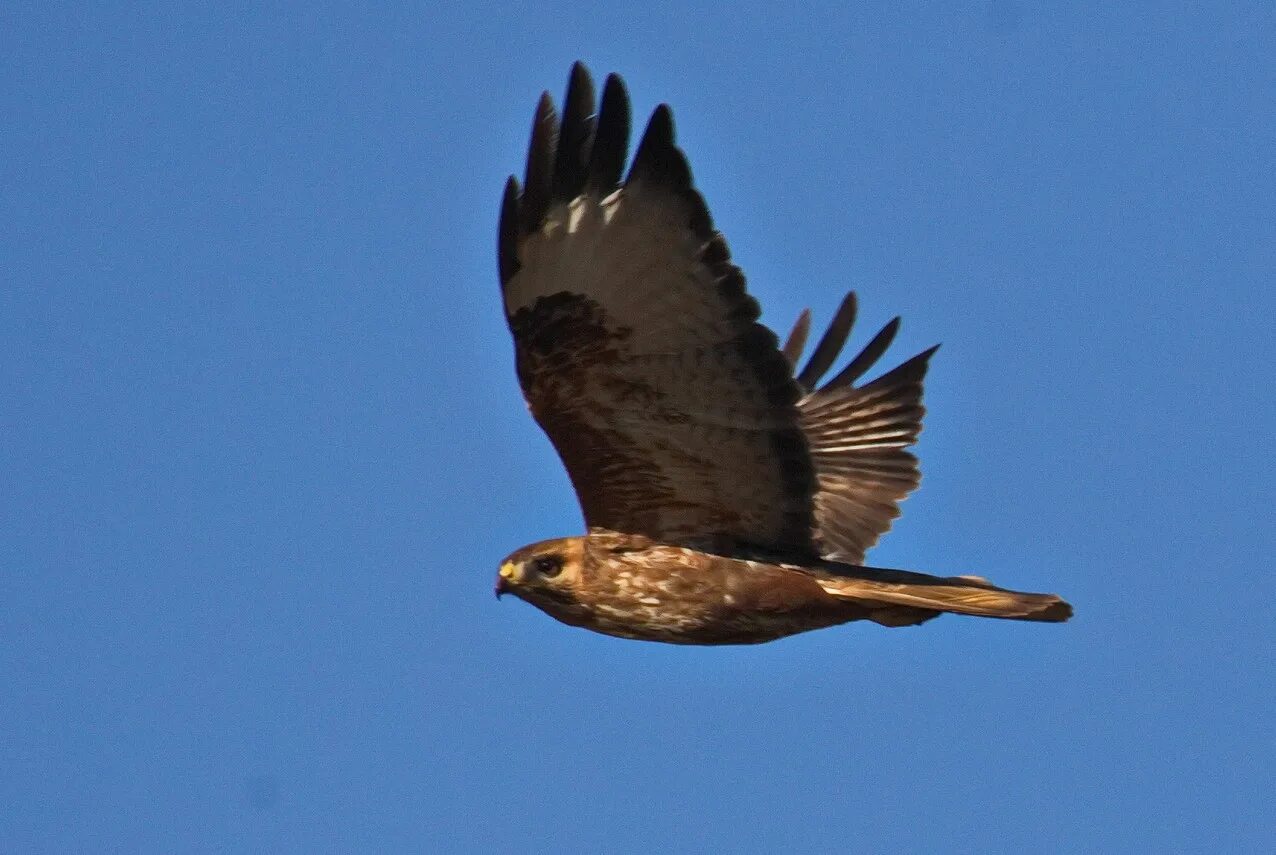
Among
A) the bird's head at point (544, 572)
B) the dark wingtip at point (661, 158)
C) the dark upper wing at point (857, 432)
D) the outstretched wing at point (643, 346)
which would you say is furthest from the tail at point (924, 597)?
the dark wingtip at point (661, 158)

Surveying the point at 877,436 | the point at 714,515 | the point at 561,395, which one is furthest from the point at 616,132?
the point at 877,436

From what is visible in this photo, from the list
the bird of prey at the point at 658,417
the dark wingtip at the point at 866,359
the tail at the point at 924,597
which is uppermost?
the dark wingtip at the point at 866,359

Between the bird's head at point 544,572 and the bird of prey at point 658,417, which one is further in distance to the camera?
the bird's head at point 544,572

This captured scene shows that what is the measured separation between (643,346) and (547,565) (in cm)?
122

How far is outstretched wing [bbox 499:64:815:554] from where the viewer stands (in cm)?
898

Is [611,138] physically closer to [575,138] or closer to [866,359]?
[575,138]

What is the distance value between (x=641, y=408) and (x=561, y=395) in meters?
0.39

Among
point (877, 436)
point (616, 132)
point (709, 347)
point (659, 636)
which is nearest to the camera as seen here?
point (616, 132)

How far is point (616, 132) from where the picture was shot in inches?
349

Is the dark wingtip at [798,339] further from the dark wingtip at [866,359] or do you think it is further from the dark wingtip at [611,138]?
the dark wingtip at [611,138]

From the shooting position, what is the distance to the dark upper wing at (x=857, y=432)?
11.7m

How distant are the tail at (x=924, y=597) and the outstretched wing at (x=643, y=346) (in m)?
0.40

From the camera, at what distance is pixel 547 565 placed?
10000mm

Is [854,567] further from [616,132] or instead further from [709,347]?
[616,132]
